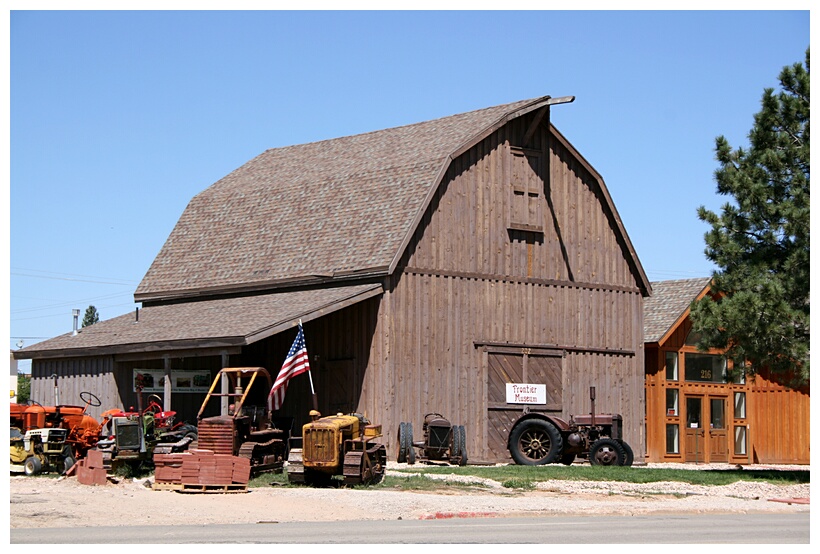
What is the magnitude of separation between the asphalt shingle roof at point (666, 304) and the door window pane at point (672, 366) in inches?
37.6

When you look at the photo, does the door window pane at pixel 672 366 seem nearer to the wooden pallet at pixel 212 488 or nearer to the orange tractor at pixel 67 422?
the orange tractor at pixel 67 422

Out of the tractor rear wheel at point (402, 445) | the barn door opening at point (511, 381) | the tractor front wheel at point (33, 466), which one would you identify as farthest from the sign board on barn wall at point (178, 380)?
the barn door opening at point (511, 381)

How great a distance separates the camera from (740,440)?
4156 centimetres

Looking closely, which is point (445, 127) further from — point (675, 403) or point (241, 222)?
point (675, 403)

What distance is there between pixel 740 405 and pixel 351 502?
22630mm

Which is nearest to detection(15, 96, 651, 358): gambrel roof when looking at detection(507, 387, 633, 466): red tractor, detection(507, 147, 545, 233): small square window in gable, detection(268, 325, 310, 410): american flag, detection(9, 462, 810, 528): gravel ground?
detection(268, 325, 310, 410): american flag

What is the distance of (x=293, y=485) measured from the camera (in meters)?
25.5

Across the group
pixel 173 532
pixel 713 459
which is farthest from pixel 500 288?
pixel 173 532

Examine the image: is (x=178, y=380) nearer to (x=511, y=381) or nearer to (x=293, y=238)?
(x=293, y=238)

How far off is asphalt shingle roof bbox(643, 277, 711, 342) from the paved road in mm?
20264

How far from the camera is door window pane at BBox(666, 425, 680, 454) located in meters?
40.2

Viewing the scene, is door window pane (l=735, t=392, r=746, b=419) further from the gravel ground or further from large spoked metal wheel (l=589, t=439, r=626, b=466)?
the gravel ground

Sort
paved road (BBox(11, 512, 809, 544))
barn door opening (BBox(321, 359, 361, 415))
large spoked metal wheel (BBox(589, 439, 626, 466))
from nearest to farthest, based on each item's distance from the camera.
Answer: paved road (BBox(11, 512, 809, 544)), large spoked metal wheel (BBox(589, 439, 626, 466)), barn door opening (BBox(321, 359, 361, 415))

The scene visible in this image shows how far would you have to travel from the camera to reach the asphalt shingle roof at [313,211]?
34.6 m
